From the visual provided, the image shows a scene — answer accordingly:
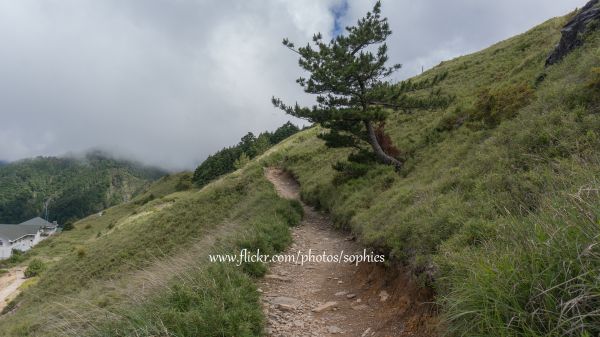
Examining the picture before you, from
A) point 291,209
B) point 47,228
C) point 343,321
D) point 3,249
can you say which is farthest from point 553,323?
point 47,228

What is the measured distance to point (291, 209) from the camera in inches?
556

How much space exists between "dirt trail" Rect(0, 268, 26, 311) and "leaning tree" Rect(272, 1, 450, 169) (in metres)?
32.1

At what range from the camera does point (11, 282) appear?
1549 inches

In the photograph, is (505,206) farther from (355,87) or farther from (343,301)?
(355,87)

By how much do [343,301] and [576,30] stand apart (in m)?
13.8

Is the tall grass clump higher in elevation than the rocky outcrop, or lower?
lower

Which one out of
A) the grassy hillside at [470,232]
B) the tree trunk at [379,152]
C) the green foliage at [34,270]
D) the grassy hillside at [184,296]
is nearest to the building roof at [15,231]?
the green foliage at [34,270]

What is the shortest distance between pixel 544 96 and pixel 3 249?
10306cm

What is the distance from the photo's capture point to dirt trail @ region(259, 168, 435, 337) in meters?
5.61

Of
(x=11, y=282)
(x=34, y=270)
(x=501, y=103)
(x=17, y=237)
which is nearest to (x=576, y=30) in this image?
(x=501, y=103)

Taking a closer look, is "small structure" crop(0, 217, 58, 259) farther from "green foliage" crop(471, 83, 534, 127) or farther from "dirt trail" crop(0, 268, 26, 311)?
"green foliage" crop(471, 83, 534, 127)

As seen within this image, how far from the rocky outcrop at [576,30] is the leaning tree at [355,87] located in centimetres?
453

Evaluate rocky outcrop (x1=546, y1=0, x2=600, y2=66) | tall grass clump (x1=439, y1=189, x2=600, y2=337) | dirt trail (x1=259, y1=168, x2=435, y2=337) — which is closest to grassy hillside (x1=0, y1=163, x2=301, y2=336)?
dirt trail (x1=259, y1=168, x2=435, y2=337)

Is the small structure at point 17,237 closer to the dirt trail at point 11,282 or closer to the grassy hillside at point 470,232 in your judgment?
the dirt trail at point 11,282
